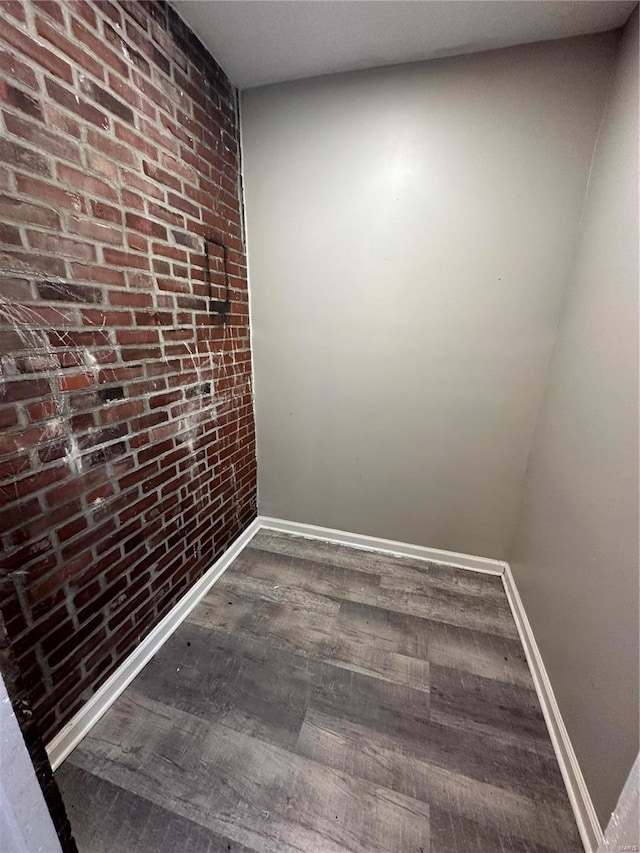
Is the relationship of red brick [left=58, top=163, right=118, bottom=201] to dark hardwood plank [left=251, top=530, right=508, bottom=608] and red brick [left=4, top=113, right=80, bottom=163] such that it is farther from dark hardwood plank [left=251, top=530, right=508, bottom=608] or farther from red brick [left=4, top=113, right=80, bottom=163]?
dark hardwood plank [left=251, top=530, right=508, bottom=608]

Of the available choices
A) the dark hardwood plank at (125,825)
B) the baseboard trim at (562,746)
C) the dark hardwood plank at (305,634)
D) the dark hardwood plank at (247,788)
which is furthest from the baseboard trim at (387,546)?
the dark hardwood plank at (125,825)

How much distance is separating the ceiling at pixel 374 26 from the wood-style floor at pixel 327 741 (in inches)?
99.7

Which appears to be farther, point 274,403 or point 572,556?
point 274,403

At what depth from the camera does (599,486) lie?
3.56ft

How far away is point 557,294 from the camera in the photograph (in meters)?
1.56

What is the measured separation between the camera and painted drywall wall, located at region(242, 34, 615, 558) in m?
1.46

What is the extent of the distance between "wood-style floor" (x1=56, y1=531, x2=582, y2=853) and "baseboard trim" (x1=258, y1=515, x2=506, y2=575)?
0.80 ft

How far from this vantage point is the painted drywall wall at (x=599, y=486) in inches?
35.8

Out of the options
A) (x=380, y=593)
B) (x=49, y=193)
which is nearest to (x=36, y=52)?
(x=49, y=193)

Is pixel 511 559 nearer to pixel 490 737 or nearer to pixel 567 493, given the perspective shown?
pixel 567 493

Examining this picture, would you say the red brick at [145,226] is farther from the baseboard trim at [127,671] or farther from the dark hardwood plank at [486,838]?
the dark hardwood plank at [486,838]

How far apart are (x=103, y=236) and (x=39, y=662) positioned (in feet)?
4.53

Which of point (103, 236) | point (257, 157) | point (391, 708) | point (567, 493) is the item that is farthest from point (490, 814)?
point (257, 157)

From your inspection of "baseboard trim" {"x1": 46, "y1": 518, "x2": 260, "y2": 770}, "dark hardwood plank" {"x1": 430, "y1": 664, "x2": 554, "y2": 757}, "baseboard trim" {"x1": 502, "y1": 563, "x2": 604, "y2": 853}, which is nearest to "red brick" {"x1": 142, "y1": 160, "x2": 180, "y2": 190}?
A: "baseboard trim" {"x1": 46, "y1": 518, "x2": 260, "y2": 770}
